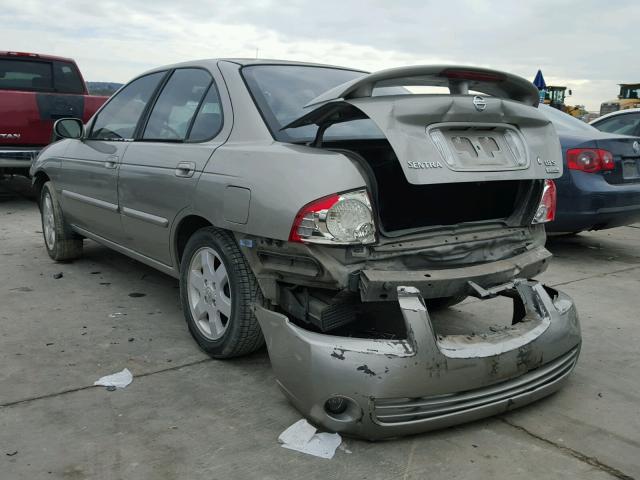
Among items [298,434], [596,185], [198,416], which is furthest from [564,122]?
[198,416]

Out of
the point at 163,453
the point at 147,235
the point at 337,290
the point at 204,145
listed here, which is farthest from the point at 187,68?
the point at 163,453

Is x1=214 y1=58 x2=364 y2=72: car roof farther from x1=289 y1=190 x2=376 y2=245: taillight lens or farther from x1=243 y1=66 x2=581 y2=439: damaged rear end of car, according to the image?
x1=289 y1=190 x2=376 y2=245: taillight lens

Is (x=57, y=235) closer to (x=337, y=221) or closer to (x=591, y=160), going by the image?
(x=337, y=221)

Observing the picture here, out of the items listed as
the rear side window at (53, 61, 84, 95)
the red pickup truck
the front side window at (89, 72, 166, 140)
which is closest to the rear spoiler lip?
the front side window at (89, 72, 166, 140)

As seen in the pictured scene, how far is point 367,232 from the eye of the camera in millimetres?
2600

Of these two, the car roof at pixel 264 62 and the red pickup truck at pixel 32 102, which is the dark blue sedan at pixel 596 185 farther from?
the red pickup truck at pixel 32 102

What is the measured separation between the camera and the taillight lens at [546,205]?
319 centimetres

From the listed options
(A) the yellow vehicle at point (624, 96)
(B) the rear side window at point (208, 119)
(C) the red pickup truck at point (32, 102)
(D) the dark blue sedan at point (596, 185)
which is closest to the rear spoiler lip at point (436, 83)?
(B) the rear side window at point (208, 119)

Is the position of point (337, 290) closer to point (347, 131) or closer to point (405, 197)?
point (405, 197)

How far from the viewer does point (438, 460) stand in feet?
8.03

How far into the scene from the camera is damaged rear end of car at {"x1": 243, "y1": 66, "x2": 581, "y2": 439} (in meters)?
2.45

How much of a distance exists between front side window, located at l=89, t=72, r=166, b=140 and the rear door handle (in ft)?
0.49

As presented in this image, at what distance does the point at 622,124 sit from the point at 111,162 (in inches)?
249

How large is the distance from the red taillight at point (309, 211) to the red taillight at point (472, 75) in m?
0.80
